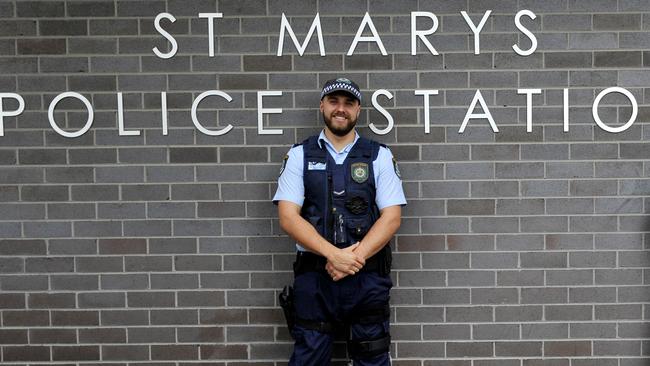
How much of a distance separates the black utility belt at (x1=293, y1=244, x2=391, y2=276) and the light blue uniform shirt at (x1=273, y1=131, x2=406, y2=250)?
252 mm

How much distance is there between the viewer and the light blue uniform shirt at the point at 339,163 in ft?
→ 10.5

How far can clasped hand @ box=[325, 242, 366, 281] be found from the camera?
3.05 metres

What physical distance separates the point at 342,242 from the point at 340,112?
0.67 metres

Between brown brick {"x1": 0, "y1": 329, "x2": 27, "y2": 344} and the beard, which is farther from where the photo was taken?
brown brick {"x1": 0, "y1": 329, "x2": 27, "y2": 344}

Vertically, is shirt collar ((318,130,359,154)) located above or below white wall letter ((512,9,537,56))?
below

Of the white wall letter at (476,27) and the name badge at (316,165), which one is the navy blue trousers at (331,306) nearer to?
the name badge at (316,165)

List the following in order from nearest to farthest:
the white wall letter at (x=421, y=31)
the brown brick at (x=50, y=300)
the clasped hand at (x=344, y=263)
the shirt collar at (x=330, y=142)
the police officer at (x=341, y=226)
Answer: the clasped hand at (x=344, y=263)
the police officer at (x=341, y=226)
the shirt collar at (x=330, y=142)
the white wall letter at (x=421, y=31)
the brown brick at (x=50, y=300)

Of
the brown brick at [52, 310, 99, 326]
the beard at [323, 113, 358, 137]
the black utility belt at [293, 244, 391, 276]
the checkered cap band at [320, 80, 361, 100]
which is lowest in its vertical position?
the brown brick at [52, 310, 99, 326]

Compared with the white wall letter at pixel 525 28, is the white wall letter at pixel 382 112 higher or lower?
lower

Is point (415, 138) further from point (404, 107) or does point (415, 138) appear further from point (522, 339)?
point (522, 339)

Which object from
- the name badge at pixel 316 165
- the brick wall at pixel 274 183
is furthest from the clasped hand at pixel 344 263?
the brick wall at pixel 274 183

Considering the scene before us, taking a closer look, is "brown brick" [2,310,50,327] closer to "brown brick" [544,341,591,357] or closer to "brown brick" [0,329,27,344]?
"brown brick" [0,329,27,344]

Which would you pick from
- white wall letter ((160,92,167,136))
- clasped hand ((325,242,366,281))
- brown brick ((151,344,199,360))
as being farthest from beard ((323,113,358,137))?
brown brick ((151,344,199,360))

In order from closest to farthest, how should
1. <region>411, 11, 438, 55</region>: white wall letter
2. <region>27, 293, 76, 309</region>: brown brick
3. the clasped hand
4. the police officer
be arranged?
the clasped hand
the police officer
<region>411, 11, 438, 55</region>: white wall letter
<region>27, 293, 76, 309</region>: brown brick
